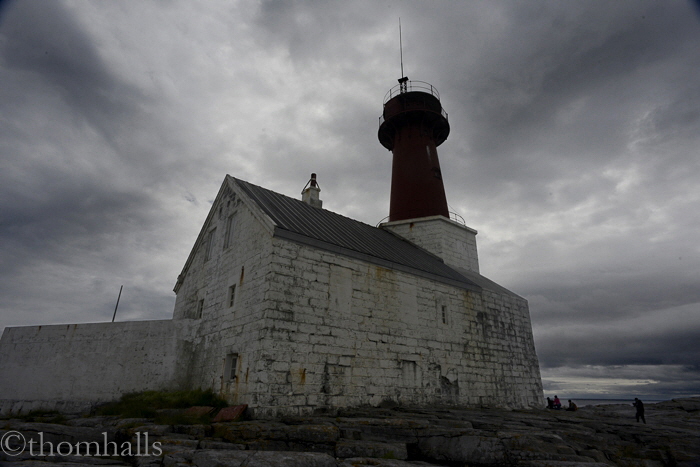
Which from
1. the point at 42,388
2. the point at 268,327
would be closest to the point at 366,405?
the point at 268,327

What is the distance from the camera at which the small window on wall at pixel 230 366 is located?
37.2 feet

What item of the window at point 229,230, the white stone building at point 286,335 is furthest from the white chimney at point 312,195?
the window at point 229,230

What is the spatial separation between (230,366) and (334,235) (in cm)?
536

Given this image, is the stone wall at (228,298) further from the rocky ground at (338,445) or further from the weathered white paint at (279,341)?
the rocky ground at (338,445)

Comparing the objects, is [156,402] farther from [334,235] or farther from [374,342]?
[334,235]

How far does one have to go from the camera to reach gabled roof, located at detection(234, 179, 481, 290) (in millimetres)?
12318

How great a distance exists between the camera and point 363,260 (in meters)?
13.5

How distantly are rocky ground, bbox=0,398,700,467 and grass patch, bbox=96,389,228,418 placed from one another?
1.27 metres

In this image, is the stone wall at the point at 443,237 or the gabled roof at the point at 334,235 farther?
the stone wall at the point at 443,237

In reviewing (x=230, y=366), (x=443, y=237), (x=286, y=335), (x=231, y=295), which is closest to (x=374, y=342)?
(x=286, y=335)

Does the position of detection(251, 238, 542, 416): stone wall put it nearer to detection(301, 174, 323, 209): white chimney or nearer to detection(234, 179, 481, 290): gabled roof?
detection(234, 179, 481, 290): gabled roof

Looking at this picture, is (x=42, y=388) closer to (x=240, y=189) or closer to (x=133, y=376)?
(x=133, y=376)

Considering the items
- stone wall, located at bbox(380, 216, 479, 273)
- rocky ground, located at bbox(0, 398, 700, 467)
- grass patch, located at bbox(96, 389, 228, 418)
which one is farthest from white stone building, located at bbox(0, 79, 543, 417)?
stone wall, located at bbox(380, 216, 479, 273)

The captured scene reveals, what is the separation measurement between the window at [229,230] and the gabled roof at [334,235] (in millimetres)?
1235
